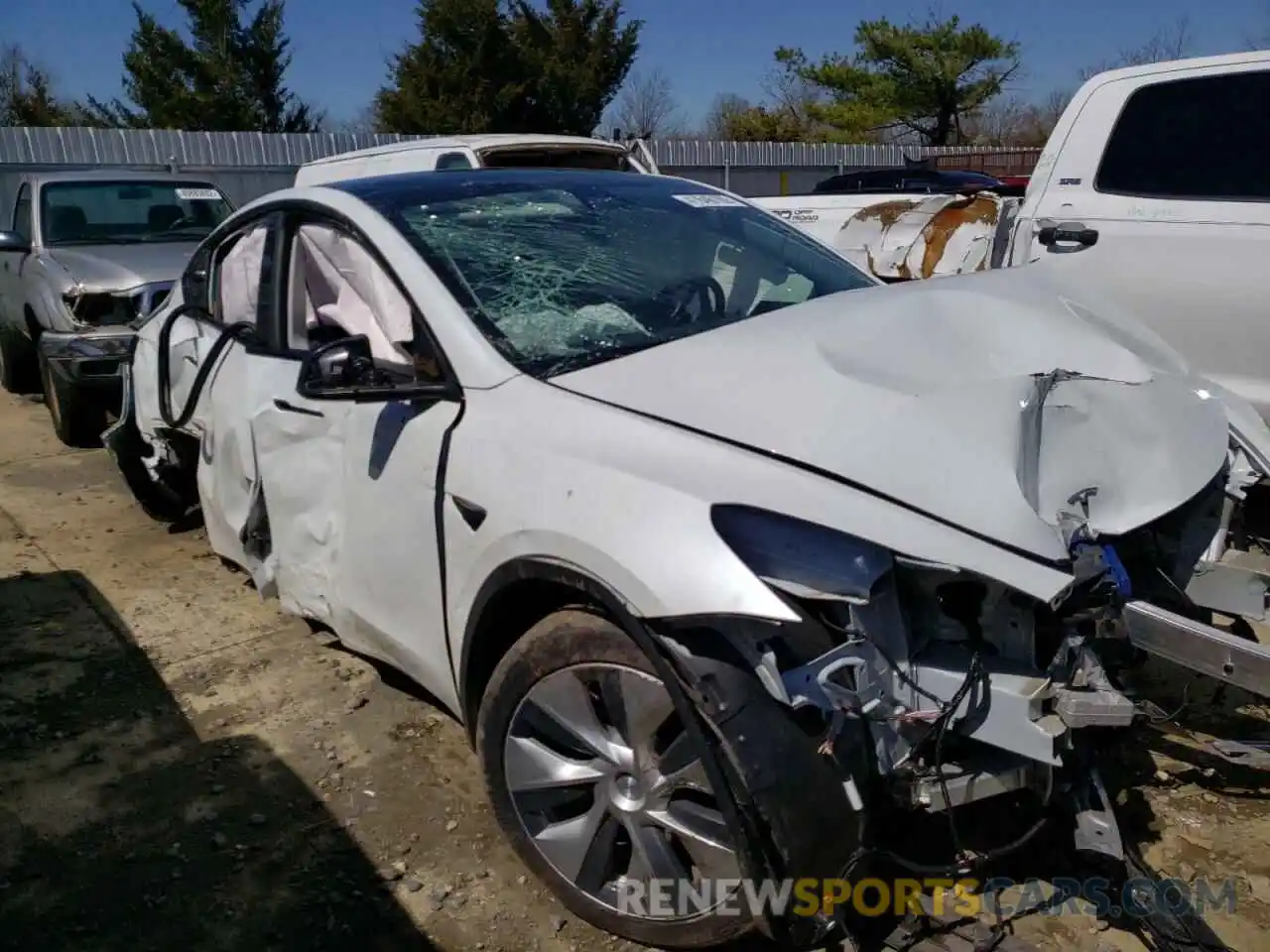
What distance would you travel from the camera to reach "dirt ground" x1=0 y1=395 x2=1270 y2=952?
2510 millimetres

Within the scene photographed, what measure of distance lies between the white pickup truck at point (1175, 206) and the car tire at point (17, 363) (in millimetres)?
7492

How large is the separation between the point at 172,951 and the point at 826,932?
154 cm

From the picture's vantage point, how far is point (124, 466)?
202 inches

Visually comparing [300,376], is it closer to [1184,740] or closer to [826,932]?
[826,932]

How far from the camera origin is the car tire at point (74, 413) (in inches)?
266

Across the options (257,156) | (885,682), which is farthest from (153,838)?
(257,156)

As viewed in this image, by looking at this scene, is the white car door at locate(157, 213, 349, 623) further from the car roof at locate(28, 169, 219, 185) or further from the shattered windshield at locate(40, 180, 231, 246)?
the car roof at locate(28, 169, 219, 185)

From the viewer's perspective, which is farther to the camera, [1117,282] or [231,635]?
[1117,282]

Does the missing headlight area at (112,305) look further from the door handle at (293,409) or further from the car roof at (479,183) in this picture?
the door handle at (293,409)

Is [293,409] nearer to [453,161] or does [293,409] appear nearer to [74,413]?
[74,413]

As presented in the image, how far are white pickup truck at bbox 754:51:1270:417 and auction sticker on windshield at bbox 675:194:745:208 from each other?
4.05ft

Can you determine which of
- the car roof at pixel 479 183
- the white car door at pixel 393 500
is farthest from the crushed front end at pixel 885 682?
the car roof at pixel 479 183

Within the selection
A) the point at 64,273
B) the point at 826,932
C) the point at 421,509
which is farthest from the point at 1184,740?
the point at 64,273

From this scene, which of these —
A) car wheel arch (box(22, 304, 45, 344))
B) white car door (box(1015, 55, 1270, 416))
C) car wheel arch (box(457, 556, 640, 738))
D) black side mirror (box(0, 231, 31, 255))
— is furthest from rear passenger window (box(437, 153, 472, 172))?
car wheel arch (box(457, 556, 640, 738))
